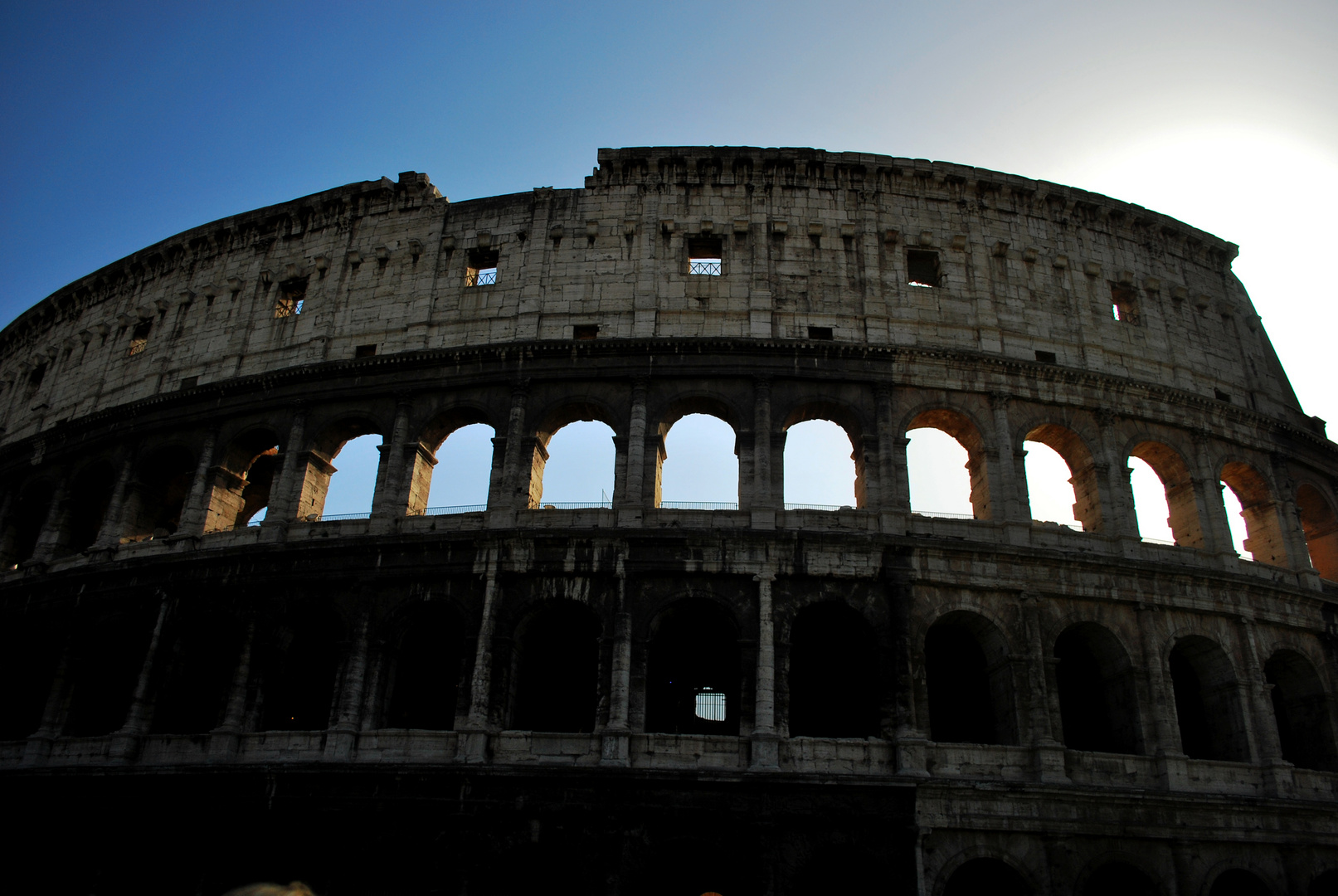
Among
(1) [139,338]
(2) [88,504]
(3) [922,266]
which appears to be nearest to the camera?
(3) [922,266]

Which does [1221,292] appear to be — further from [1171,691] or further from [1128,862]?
[1128,862]

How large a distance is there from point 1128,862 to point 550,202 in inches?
738

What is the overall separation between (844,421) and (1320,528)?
45.7 ft

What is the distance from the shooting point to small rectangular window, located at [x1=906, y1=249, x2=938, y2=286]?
73.9 ft

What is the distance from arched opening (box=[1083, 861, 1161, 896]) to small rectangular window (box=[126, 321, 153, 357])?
87.2ft

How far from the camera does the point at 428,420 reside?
2081cm

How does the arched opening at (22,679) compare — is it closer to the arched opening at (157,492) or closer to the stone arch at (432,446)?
the arched opening at (157,492)

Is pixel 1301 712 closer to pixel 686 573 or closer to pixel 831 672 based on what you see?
pixel 831 672

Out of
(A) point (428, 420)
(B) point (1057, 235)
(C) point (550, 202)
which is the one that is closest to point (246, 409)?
(A) point (428, 420)

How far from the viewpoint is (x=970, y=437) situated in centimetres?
2064

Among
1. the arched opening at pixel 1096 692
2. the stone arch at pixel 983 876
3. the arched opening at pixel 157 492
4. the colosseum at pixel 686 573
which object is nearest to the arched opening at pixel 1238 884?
the colosseum at pixel 686 573

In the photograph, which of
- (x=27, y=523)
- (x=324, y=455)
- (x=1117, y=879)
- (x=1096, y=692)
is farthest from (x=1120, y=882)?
(x=27, y=523)

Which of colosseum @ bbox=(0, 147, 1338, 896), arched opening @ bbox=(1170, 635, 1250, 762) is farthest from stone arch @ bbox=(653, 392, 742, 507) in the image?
arched opening @ bbox=(1170, 635, 1250, 762)

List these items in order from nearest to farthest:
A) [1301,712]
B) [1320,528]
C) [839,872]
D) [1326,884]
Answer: [839,872] → [1326,884] → [1301,712] → [1320,528]
